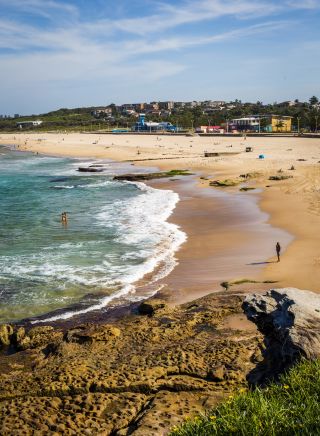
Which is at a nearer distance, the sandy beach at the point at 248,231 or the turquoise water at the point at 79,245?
the turquoise water at the point at 79,245

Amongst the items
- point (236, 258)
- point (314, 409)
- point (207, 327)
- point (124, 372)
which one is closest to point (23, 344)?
point (124, 372)

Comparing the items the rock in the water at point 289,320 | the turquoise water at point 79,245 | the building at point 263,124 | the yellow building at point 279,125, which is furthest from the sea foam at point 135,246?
the building at point 263,124

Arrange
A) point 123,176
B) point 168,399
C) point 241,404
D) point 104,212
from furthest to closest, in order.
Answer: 1. point 123,176
2. point 104,212
3. point 168,399
4. point 241,404

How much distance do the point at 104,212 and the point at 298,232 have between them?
13.9 meters

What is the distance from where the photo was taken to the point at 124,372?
9398 mm

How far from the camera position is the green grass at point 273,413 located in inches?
216

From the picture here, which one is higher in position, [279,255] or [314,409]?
[314,409]

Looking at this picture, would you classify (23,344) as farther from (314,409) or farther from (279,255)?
(279,255)

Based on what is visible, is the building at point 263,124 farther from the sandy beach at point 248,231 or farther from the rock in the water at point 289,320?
the rock in the water at point 289,320

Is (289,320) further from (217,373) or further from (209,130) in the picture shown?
(209,130)

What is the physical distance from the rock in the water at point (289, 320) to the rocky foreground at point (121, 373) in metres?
1.23

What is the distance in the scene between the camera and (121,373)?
936 centimetres

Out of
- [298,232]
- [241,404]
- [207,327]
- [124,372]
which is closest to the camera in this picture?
[241,404]

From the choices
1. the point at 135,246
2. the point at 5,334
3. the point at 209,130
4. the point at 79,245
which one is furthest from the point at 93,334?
the point at 209,130
